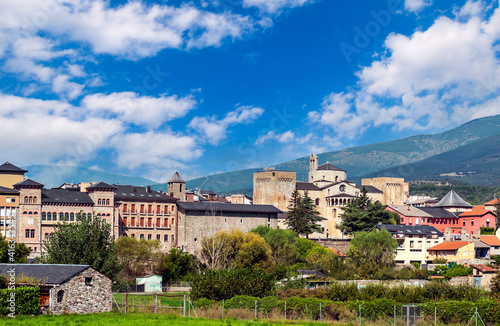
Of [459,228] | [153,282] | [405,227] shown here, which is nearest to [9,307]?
[153,282]

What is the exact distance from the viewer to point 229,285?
36.2 metres

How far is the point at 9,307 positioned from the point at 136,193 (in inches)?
1902

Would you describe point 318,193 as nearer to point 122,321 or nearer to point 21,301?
point 21,301

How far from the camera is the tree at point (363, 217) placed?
79.9 metres

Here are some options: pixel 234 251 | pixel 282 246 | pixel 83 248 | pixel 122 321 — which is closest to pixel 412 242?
pixel 282 246

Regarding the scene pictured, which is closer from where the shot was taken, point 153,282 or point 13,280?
point 13,280

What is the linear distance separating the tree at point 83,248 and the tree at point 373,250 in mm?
28159

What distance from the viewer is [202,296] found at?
118 ft

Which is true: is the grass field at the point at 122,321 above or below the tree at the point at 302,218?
below

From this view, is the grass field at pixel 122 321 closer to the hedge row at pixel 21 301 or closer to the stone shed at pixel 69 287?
the hedge row at pixel 21 301

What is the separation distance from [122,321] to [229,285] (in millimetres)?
10445

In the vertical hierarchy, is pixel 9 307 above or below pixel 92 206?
below

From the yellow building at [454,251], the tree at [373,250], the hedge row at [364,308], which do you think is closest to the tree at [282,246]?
the tree at [373,250]

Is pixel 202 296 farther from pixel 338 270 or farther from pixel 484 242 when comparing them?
Answer: pixel 484 242
